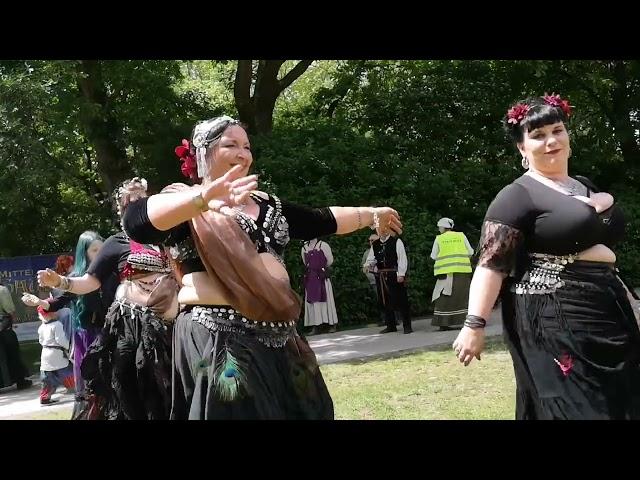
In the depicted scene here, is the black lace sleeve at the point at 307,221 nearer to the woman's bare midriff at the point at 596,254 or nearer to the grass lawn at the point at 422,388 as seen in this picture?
the woman's bare midriff at the point at 596,254

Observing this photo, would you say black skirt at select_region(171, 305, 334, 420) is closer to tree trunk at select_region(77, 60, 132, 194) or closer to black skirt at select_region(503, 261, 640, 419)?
black skirt at select_region(503, 261, 640, 419)

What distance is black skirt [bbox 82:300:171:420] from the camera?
4816mm

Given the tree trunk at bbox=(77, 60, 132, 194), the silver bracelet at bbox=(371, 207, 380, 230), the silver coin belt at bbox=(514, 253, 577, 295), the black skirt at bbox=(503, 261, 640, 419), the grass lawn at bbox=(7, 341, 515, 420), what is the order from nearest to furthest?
the black skirt at bbox=(503, 261, 640, 419) < the silver coin belt at bbox=(514, 253, 577, 295) < the silver bracelet at bbox=(371, 207, 380, 230) < the grass lawn at bbox=(7, 341, 515, 420) < the tree trunk at bbox=(77, 60, 132, 194)

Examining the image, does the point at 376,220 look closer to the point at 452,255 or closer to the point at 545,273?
the point at 545,273

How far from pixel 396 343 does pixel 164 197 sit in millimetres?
7744

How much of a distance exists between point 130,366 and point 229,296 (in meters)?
2.14

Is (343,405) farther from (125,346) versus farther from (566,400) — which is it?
(566,400)

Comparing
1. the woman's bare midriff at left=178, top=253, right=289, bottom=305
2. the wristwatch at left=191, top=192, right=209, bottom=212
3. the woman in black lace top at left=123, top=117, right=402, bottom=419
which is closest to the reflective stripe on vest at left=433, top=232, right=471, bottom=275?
the woman in black lace top at left=123, top=117, right=402, bottom=419

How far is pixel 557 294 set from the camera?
327 cm

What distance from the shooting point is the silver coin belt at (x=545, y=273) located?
3287mm

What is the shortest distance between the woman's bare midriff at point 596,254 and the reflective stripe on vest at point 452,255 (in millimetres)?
8296

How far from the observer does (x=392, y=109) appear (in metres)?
17.0

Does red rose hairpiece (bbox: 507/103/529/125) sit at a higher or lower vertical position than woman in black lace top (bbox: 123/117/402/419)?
higher

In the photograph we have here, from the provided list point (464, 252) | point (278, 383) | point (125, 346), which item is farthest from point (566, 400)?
point (464, 252)
